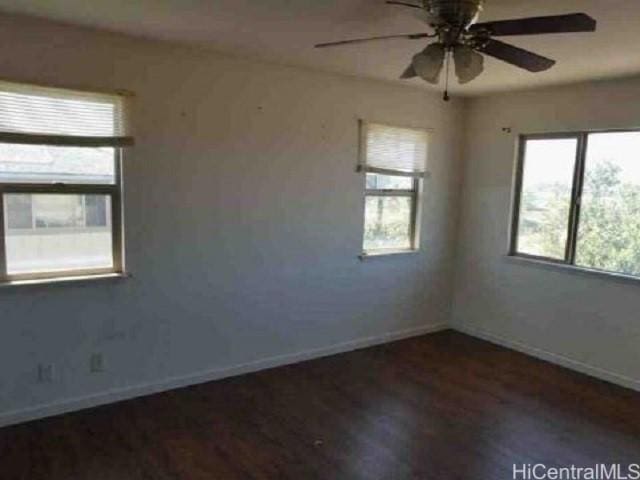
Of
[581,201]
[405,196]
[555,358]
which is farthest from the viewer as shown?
[405,196]

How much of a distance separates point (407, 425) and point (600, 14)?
8.29 feet

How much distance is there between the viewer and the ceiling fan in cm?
202

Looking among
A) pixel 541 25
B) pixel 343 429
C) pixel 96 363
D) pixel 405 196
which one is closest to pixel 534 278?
pixel 405 196

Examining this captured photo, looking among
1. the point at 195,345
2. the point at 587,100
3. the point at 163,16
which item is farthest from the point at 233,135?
the point at 587,100

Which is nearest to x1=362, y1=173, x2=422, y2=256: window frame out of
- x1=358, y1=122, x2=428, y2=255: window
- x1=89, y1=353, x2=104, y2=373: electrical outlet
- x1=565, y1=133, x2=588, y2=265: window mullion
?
x1=358, y1=122, x2=428, y2=255: window

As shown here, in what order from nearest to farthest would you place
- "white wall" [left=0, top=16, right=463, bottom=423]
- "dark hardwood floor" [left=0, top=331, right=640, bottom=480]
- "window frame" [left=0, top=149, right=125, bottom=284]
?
"dark hardwood floor" [left=0, top=331, right=640, bottom=480], "window frame" [left=0, top=149, right=125, bottom=284], "white wall" [left=0, top=16, right=463, bottom=423]

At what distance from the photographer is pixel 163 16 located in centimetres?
275

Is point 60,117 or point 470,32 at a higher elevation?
point 470,32

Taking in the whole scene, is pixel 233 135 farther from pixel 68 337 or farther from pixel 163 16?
pixel 68 337

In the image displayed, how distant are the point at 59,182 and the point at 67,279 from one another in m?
0.60

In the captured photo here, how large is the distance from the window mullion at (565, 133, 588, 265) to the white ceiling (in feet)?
2.08

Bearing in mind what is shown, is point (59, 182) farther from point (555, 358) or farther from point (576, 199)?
point (555, 358)

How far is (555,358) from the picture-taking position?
4.45 m

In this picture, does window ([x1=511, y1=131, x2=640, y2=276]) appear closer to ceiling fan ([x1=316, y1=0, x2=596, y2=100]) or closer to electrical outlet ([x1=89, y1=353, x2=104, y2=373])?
ceiling fan ([x1=316, y1=0, x2=596, y2=100])
